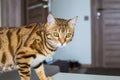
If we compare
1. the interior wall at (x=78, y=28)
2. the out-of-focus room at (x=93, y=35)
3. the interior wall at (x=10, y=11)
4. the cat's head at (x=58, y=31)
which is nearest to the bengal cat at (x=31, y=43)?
the cat's head at (x=58, y=31)

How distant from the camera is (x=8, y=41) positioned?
0.83 m

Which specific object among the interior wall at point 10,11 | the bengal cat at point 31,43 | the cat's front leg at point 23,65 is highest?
the interior wall at point 10,11

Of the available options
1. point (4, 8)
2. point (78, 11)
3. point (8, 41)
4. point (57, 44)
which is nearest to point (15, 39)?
point (8, 41)

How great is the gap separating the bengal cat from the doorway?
4572mm

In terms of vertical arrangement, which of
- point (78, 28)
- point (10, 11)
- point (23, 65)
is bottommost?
point (23, 65)

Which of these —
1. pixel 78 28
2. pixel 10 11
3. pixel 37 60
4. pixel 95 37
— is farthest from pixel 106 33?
pixel 37 60

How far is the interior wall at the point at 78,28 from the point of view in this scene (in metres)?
5.32

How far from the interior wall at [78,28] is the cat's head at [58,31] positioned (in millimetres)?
4519

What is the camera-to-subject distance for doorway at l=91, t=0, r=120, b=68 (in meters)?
5.32

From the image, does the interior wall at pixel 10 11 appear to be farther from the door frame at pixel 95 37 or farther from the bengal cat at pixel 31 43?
the door frame at pixel 95 37

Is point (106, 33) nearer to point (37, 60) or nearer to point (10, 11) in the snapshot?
point (10, 11)

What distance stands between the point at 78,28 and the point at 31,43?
4.59 m

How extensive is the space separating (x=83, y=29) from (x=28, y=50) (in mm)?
4600

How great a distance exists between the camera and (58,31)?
790mm
